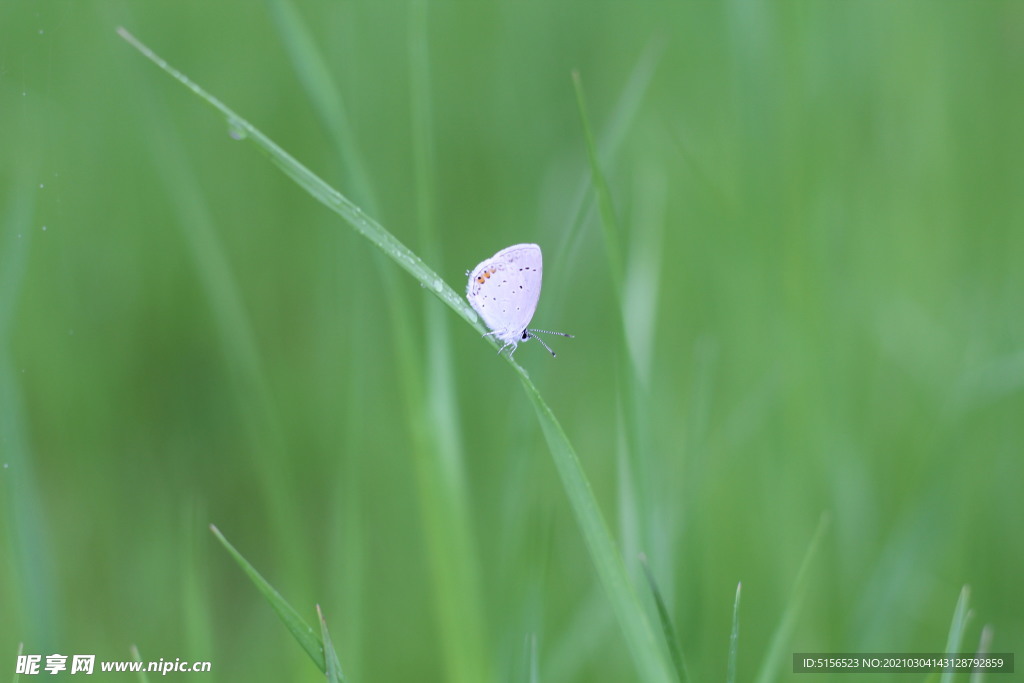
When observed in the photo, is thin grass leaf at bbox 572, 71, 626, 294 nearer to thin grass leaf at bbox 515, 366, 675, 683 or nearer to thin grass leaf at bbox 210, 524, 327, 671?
thin grass leaf at bbox 515, 366, 675, 683

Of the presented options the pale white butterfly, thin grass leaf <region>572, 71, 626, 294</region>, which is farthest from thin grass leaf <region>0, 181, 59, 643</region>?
thin grass leaf <region>572, 71, 626, 294</region>

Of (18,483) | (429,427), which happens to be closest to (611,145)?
(429,427)

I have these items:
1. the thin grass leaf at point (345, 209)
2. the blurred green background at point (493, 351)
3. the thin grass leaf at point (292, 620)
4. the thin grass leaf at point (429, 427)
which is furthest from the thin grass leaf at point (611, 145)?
the thin grass leaf at point (292, 620)

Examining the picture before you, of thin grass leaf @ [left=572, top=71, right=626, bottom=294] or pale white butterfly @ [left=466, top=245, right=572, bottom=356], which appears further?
pale white butterfly @ [left=466, top=245, right=572, bottom=356]

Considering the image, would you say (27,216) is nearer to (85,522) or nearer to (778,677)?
(85,522)

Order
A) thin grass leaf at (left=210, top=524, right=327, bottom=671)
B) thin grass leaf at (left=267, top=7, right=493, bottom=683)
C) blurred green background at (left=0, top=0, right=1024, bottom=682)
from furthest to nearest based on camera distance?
blurred green background at (left=0, top=0, right=1024, bottom=682), thin grass leaf at (left=267, top=7, right=493, bottom=683), thin grass leaf at (left=210, top=524, right=327, bottom=671)

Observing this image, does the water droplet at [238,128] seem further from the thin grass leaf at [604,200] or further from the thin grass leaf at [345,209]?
the thin grass leaf at [604,200]

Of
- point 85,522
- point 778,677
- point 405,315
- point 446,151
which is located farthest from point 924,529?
point 446,151

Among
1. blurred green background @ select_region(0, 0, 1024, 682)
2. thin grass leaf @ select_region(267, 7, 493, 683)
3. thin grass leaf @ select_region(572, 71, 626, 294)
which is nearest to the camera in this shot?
thin grass leaf @ select_region(572, 71, 626, 294)
